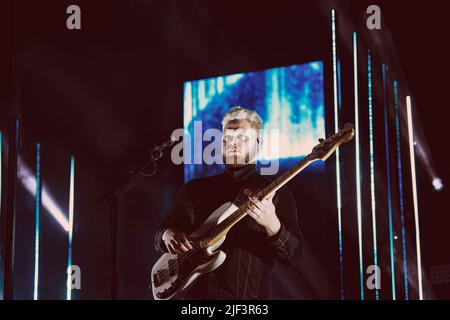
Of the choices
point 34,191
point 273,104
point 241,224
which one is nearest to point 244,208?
point 241,224

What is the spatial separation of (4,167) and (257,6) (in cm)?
227

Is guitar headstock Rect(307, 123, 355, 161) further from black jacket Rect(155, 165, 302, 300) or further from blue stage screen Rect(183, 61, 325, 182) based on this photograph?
blue stage screen Rect(183, 61, 325, 182)

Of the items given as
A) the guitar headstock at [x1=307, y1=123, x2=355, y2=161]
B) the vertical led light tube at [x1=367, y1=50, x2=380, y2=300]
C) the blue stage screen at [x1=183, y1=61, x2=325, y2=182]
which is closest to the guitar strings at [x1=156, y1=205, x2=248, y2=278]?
the guitar headstock at [x1=307, y1=123, x2=355, y2=161]

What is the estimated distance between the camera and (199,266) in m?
2.69

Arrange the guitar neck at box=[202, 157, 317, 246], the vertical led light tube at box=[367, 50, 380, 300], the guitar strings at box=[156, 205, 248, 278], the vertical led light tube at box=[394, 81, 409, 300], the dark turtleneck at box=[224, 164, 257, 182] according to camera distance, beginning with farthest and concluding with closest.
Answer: the vertical led light tube at box=[394, 81, 409, 300] < the vertical led light tube at box=[367, 50, 380, 300] < the dark turtleneck at box=[224, 164, 257, 182] < the guitar strings at box=[156, 205, 248, 278] < the guitar neck at box=[202, 157, 317, 246]

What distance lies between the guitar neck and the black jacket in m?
0.09

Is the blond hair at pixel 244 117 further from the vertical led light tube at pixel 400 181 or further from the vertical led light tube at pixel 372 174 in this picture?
the vertical led light tube at pixel 400 181

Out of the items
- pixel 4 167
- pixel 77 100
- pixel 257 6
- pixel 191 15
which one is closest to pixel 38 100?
pixel 77 100

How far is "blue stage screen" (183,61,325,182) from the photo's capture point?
140 inches

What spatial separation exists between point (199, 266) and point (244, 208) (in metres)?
0.38

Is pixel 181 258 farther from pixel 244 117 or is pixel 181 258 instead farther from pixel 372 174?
pixel 372 174

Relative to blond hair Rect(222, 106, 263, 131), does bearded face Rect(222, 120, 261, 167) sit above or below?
below

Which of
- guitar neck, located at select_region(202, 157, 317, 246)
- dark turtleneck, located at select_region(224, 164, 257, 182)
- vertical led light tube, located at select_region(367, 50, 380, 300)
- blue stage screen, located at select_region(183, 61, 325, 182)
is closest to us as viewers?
guitar neck, located at select_region(202, 157, 317, 246)

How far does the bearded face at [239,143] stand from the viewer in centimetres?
283
